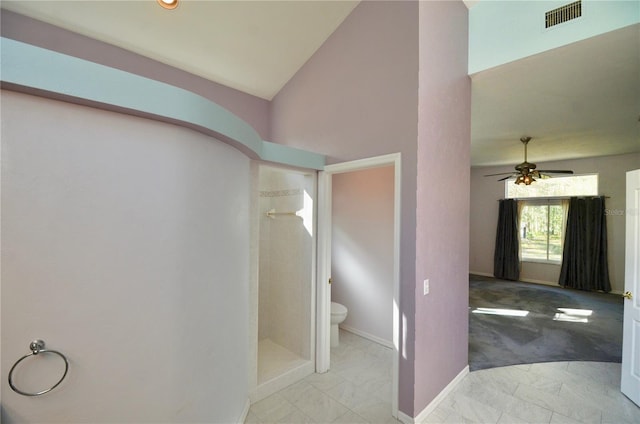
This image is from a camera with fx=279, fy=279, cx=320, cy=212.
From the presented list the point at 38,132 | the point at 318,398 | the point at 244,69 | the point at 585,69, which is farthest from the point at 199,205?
the point at 585,69

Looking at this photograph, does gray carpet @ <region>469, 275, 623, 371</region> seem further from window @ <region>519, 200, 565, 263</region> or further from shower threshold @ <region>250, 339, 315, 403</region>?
shower threshold @ <region>250, 339, 315, 403</region>

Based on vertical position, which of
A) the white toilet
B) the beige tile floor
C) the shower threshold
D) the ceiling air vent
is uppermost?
the ceiling air vent

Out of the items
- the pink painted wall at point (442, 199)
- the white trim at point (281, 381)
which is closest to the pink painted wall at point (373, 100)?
the pink painted wall at point (442, 199)

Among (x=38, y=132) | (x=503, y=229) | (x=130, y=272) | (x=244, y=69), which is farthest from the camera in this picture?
(x=503, y=229)

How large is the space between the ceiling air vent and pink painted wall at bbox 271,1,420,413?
1.12m

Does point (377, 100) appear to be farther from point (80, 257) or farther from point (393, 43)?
point (80, 257)

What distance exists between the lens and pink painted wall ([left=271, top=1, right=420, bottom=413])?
2066 mm

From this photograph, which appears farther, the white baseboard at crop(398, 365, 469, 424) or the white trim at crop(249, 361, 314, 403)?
the white trim at crop(249, 361, 314, 403)

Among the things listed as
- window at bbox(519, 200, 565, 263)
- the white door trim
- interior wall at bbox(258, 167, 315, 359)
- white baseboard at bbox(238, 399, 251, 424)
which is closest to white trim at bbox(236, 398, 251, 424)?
white baseboard at bbox(238, 399, 251, 424)

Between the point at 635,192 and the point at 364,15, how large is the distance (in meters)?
2.78

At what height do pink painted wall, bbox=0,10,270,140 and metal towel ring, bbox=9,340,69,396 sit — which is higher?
pink painted wall, bbox=0,10,270,140

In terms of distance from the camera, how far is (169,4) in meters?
2.17

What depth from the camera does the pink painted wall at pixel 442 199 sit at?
2.08 meters

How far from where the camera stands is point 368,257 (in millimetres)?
3477
